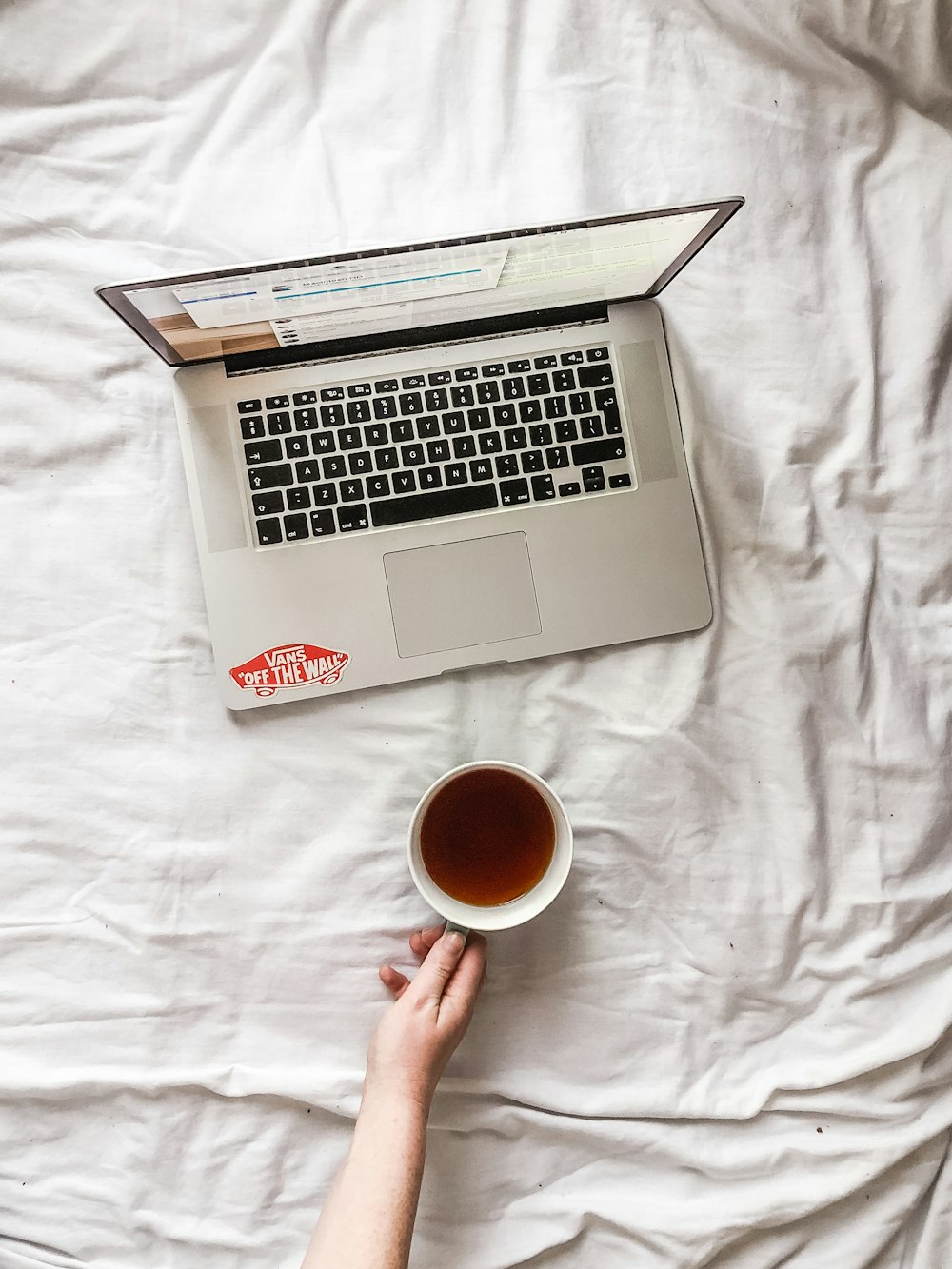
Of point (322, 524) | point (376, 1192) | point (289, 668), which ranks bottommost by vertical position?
point (376, 1192)

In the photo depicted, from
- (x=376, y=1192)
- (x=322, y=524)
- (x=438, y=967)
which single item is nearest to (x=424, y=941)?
(x=438, y=967)

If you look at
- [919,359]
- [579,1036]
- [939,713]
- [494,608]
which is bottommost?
[579,1036]

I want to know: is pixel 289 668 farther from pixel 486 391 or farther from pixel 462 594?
pixel 486 391

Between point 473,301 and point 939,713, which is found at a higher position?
point 473,301

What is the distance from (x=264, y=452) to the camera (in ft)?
2.35

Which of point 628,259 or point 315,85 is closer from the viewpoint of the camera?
point 628,259

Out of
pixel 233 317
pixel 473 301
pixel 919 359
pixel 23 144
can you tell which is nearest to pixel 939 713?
pixel 919 359

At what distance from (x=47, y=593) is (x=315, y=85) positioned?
0.46 m

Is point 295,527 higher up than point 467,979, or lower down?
higher up

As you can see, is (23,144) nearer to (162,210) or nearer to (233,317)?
(162,210)

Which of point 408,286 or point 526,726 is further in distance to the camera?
point 526,726

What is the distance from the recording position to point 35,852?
75cm

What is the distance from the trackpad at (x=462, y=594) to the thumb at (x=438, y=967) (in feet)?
0.73

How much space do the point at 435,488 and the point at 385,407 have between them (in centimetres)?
7
